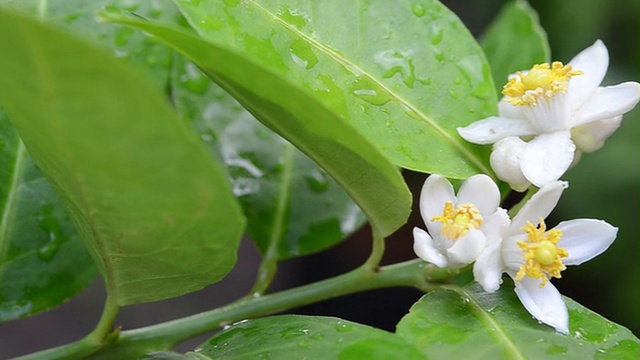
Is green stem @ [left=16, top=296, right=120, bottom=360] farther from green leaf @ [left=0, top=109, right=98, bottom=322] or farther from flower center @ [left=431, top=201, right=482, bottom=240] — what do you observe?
flower center @ [left=431, top=201, right=482, bottom=240]

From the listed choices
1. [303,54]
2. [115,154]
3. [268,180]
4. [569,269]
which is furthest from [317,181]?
[569,269]

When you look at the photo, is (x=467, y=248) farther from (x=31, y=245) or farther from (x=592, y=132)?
(x=31, y=245)

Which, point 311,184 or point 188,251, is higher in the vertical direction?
point 188,251

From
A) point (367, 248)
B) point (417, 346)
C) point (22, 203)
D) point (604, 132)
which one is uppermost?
point (604, 132)

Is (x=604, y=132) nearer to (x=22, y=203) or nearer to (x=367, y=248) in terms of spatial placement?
(x=22, y=203)

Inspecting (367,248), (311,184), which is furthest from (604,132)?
(367,248)

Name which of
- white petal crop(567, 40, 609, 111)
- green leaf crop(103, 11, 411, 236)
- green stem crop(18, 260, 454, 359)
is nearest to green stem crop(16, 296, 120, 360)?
green stem crop(18, 260, 454, 359)

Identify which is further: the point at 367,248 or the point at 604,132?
the point at 367,248
